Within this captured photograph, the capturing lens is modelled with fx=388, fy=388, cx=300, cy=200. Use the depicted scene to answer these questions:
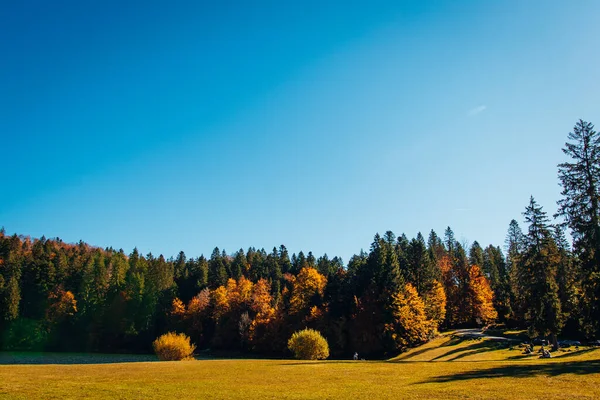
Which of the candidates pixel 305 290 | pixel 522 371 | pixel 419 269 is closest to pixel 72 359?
pixel 305 290

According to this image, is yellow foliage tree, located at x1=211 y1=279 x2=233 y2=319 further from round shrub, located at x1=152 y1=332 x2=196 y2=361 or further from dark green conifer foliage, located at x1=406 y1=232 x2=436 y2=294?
dark green conifer foliage, located at x1=406 y1=232 x2=436 y2=294

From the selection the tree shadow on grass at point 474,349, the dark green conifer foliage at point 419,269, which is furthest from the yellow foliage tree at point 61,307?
the tree shadow on grass at point 474,349

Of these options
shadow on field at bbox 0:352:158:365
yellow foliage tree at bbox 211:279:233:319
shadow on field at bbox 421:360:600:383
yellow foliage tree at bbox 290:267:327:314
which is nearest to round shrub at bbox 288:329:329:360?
shadow on field at bbox 0:352:158:365

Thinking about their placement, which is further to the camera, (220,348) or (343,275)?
(220,348)

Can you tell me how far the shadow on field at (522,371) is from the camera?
73.6 feet

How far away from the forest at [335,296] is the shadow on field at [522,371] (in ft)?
35.8

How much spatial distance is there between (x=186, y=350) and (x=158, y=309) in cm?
6530

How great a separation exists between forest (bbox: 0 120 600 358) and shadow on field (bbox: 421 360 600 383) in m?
10.9

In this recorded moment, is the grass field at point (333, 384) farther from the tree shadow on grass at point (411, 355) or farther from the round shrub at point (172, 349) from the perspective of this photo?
the tree shadow on grass at point (411, 355)

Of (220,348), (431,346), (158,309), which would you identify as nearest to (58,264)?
(158,309)

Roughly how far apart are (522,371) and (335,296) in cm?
6048

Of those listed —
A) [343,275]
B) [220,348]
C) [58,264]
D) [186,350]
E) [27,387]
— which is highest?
[58,264]

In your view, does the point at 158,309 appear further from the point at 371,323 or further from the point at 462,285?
the point at 462,285

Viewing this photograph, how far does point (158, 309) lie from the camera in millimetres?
114500
